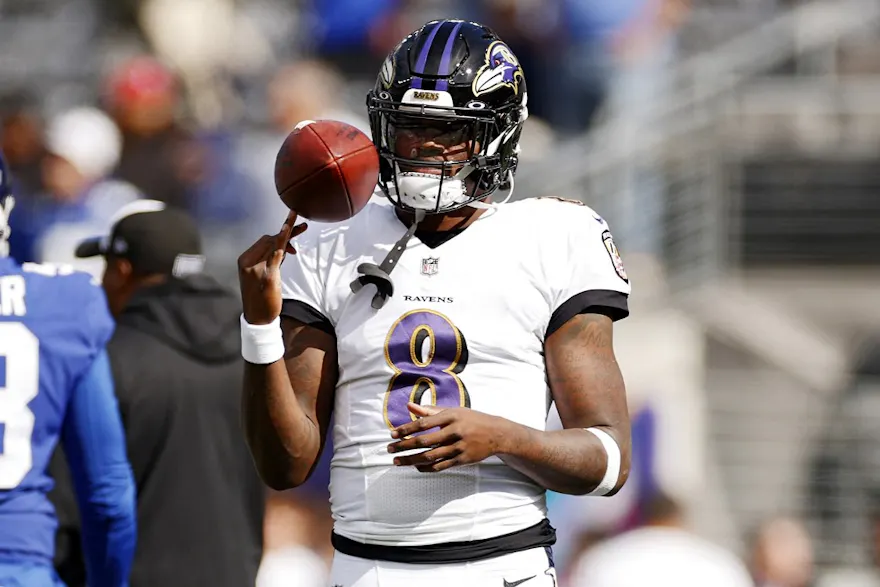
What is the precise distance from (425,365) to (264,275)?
0.40m

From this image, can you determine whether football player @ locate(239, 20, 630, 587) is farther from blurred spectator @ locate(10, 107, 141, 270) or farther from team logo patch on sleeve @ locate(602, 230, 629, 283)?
blurred spectator @ locate(10, 107, 141, 270)

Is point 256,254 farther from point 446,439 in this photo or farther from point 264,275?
point 446,439

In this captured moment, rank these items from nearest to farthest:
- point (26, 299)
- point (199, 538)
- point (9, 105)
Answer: point (26, 299), point (199, 538), point (9, 105)

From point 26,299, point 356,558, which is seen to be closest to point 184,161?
point 26,299

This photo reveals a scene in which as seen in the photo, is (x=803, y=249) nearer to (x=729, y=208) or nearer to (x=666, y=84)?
(x=729, y=208)

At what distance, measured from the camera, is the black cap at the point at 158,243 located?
17.0ft

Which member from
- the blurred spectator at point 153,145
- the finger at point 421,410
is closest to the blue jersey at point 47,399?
the finger at point 421,410

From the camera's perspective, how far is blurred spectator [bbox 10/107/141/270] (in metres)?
8.20

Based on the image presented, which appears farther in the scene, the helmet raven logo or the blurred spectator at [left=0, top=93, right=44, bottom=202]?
the blurred spectator at [left=0, top=93, right=44, bottom=202]

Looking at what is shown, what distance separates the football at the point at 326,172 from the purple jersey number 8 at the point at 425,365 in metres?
0.29

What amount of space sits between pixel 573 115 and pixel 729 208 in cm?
134

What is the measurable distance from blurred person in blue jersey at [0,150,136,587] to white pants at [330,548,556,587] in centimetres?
87

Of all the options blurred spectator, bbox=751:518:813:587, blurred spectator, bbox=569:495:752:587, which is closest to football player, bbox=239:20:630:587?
blurred spectator, bbox=569:495:752:587

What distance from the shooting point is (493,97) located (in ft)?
11.4
